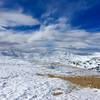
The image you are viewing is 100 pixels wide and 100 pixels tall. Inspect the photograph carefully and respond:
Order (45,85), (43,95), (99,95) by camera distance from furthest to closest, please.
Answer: (45,85) → (99,95) → (43,95)

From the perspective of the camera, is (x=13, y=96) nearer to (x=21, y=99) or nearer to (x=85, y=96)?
(x=21, y=99)

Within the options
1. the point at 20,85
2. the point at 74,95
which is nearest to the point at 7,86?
the point at 20,85

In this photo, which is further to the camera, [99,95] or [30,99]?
[99,95]

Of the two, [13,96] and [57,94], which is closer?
[13,96]

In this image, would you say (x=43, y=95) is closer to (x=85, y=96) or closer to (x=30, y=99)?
(x=30, y=99)

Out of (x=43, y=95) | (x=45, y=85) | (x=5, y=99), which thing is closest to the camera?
(x=5, y=99)

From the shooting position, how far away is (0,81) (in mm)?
28750

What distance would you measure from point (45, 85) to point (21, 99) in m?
6.34

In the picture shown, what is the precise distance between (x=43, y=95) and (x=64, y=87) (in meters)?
5.08

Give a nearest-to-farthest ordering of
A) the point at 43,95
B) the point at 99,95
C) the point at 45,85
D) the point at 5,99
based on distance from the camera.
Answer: the point at 5,99 < the point at 43,95 < the point at 99,95 < the point at 45,85

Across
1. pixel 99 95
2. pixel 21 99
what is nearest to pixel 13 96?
pixel 21 99

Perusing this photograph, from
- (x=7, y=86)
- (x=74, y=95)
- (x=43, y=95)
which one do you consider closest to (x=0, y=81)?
(x=7, y=86)

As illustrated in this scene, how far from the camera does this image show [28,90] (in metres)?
25.3

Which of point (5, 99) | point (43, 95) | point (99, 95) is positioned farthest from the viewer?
point (99, 95)
